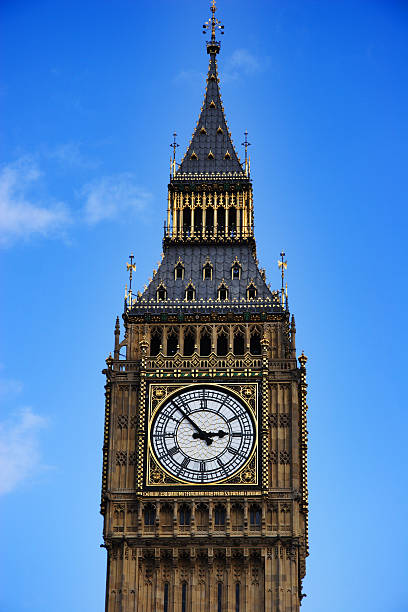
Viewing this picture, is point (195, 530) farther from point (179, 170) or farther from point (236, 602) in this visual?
point (179, 170)

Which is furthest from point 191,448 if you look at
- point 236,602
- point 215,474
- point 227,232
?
point 227,232

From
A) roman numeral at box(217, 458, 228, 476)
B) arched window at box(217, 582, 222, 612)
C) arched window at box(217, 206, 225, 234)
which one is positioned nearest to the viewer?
arched window at box(217, 582, 222, 612)

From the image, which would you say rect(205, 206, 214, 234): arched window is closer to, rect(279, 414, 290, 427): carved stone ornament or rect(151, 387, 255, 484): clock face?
rect(151, 387, 255, 484): clock face

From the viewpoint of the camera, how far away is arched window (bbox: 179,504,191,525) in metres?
61.8

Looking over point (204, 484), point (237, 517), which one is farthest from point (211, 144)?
Answer: point (237, 517)

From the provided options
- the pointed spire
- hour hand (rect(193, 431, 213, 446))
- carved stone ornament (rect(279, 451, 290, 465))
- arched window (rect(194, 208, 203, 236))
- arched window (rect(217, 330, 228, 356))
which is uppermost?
the pointed spire

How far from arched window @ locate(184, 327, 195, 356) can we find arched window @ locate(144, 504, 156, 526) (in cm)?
620

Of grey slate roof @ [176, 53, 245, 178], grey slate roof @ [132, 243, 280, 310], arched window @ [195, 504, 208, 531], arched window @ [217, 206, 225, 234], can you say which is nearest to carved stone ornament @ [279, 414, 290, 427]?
arched window @ [195, 504, 208, 531]

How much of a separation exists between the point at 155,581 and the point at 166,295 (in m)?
11.0

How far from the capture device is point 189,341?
216ft

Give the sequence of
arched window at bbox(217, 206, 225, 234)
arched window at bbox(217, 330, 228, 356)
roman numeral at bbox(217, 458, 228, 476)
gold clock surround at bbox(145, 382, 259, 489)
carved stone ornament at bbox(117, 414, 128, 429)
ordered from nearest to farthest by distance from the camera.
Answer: gold clock surround at bbox(145, 382, 259, 489) < roman numeral at bbox(217, 458, 228, 476) < carved stone ornament at bbox(117, 414, 128, 429) < arched window at bbox(217, 330, 228, 356) < arched window at bbox(217, 206, 225, 234)

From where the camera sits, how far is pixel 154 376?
64.1 metres

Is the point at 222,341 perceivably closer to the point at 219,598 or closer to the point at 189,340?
the point at 189,340

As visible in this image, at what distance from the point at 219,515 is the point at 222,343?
6720mm
